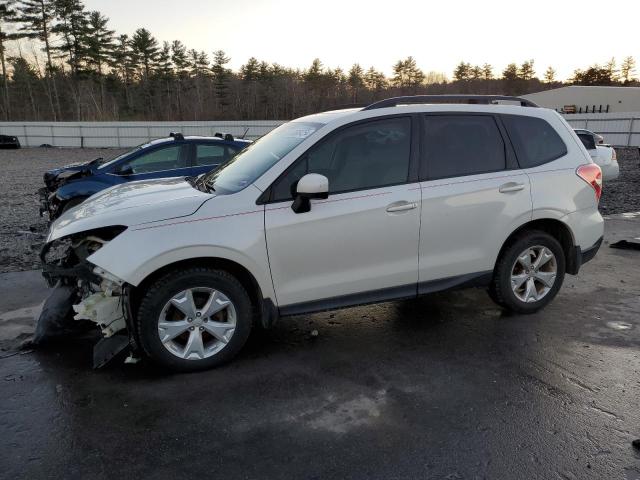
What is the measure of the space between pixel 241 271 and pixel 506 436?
212cm

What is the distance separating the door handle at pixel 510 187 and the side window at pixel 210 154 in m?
5.24

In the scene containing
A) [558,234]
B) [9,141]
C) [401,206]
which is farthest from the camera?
[9,141]

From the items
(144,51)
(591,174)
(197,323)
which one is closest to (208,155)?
(197,323)

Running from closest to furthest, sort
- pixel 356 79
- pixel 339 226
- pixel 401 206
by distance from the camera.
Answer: pixel 339 226
pixel 401 206
pixel 356 79

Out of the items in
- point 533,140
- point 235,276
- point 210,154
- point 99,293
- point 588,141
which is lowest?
point 99,293

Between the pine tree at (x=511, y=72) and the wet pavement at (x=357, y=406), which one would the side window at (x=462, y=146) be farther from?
the pine tree at (x=511, y=72)

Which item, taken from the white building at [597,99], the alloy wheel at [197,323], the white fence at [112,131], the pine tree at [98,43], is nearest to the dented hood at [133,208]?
the alloy wheel at [197,323]

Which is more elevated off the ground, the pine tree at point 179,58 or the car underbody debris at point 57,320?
the pine tree at point 179,58

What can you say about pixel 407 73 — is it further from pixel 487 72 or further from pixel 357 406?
pixel 357 406

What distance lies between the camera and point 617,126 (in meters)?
27.5

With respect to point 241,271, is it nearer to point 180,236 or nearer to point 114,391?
point 180,236

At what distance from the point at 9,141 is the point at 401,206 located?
37.3 m

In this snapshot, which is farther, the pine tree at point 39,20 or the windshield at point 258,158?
the pine tree at point 39,20

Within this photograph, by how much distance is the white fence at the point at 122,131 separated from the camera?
3362cm
